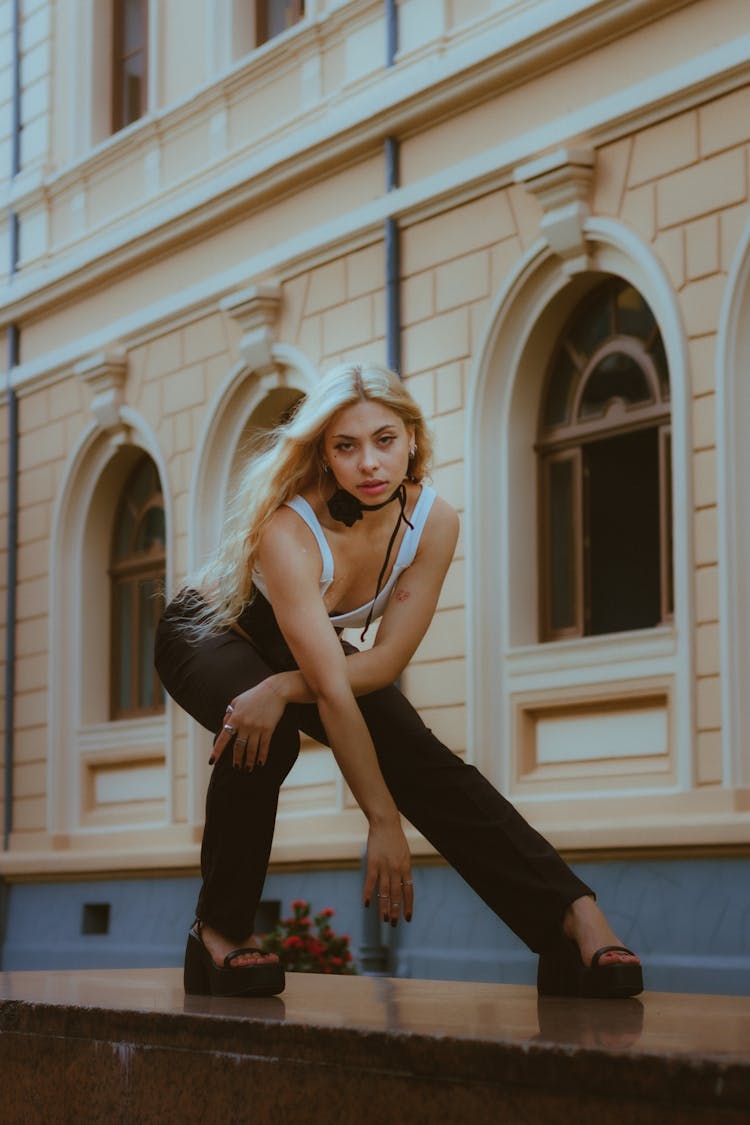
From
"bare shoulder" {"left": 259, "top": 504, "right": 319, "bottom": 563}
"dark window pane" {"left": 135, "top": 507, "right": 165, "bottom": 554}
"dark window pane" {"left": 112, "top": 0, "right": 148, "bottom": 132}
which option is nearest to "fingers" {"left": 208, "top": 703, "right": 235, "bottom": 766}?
"bare shoulder" {"left": 259, "top": 504, "right": 319, "bottom": 563}

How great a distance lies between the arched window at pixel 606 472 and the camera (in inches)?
412

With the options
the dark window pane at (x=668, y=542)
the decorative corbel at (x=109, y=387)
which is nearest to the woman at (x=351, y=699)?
the dark window pane at (x=668, y=542)

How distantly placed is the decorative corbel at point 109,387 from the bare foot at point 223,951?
10.7 meters

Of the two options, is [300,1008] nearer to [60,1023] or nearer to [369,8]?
[60,1023]

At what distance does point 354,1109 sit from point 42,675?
12.6 metres

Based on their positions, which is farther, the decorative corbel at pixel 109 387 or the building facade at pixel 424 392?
the decorative corbel at pixel 109 387

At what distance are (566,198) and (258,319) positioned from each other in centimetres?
313

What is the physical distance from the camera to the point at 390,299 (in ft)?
39.5

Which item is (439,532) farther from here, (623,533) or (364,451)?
(623,533)

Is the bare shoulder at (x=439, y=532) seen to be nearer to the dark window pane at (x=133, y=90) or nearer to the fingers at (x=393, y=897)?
the fingers at (x=393, y=897)

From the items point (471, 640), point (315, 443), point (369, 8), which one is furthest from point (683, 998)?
point (369, 8)

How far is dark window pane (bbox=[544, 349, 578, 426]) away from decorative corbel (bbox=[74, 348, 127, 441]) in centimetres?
458

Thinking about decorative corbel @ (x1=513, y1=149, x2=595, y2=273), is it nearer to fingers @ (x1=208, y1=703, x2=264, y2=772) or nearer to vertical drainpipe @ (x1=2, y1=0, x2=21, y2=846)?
vertical drainpipe @ (x1=2, y1=0, x2=21, y2=846)

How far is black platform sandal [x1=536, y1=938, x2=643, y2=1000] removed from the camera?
14.1ft
